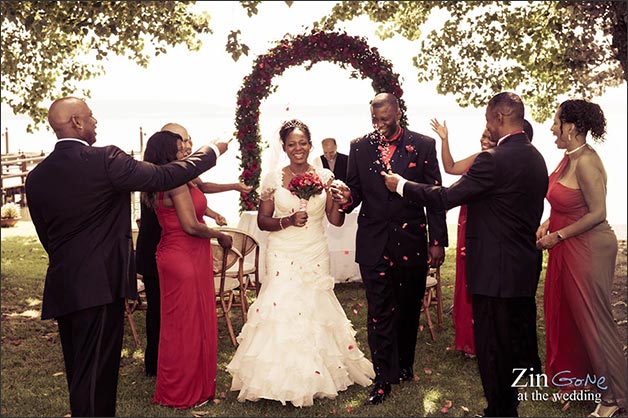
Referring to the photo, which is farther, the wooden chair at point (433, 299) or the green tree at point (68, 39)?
the green tree at point (68, 39)

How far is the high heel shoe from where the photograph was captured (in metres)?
5.93


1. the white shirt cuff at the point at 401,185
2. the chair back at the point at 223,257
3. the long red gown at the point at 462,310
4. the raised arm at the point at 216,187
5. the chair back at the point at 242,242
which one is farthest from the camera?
the chair back at the point at 242,242

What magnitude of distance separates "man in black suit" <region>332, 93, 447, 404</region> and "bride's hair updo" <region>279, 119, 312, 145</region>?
486mm

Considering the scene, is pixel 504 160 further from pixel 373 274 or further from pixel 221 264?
pixel 221 264

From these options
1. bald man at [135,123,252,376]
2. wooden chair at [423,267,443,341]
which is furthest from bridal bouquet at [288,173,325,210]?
wooden chair at [423,267,443,341]

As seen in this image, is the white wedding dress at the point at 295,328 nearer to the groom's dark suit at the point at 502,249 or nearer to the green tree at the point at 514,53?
the groom's dark suit at the point at 502,249

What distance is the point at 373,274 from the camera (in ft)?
20.6

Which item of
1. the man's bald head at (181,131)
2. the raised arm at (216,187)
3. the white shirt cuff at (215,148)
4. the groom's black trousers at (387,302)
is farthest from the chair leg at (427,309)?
the white shirt cuff at (215,148)

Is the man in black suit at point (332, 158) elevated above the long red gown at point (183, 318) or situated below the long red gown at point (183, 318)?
above

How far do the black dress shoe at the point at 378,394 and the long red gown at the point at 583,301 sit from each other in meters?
1.55

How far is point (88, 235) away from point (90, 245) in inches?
2.9

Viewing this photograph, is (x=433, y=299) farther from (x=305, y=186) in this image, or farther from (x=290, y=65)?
(x=290, y=65)

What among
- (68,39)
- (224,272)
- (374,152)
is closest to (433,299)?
(224,272)

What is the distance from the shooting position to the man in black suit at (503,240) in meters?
5.22
